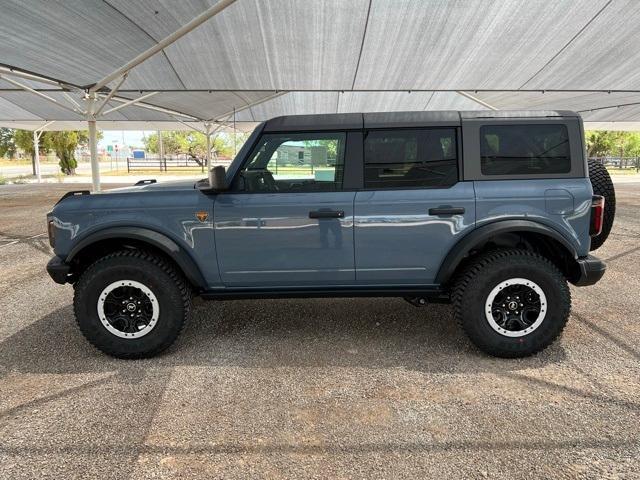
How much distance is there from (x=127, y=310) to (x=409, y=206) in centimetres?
236

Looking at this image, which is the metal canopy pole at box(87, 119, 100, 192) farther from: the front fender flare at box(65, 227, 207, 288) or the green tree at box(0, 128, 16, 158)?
the green tree at box(0, 128, 16, 158)

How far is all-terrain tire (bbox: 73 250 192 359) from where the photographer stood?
3.40 meters

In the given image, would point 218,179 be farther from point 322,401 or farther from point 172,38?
point 172,38

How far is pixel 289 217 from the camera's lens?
132 inches

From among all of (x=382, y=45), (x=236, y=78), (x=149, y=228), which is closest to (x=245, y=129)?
(x=236, y=78)

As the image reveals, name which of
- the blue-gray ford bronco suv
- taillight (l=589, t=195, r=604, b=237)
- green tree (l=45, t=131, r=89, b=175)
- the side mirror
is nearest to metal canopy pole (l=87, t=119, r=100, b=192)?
the blue-gray ford bronco suv

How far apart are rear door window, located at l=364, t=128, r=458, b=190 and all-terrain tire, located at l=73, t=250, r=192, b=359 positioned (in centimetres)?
174

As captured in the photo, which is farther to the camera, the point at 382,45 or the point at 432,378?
the point at 382,45

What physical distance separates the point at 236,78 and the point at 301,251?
31.0ft

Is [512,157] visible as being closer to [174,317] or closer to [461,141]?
[461,141]

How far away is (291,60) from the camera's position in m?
10.4

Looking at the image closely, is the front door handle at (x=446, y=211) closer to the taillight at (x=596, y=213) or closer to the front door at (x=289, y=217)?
the front door at (x=289, y=217)

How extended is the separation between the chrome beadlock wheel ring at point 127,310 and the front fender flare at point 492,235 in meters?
2.33

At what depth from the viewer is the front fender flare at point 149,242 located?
335 cm
